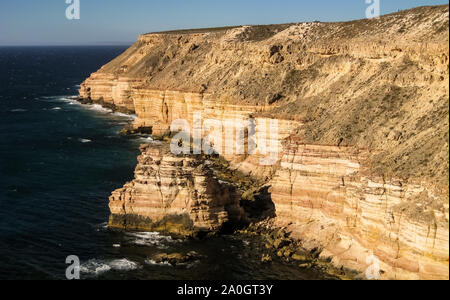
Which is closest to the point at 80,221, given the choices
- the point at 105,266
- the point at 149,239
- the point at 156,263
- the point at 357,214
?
the point at 149,239

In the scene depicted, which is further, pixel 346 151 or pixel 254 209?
pixel 254 209

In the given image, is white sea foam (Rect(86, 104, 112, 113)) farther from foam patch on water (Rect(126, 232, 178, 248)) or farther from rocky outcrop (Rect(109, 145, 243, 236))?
foam patch on water (Rect(126, 232, 178, 248))

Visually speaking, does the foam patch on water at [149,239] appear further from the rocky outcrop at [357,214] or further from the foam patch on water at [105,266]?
the rocky outcrop at [357,214]

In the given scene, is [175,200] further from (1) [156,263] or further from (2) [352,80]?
(2) [352,80]

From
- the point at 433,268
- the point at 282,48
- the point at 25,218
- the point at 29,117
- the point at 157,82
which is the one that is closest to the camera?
the point at 433,268

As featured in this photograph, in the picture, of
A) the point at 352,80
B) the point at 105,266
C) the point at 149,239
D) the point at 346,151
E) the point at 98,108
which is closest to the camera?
the point at 105,266

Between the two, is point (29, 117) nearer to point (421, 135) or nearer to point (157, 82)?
point (157, 82)
